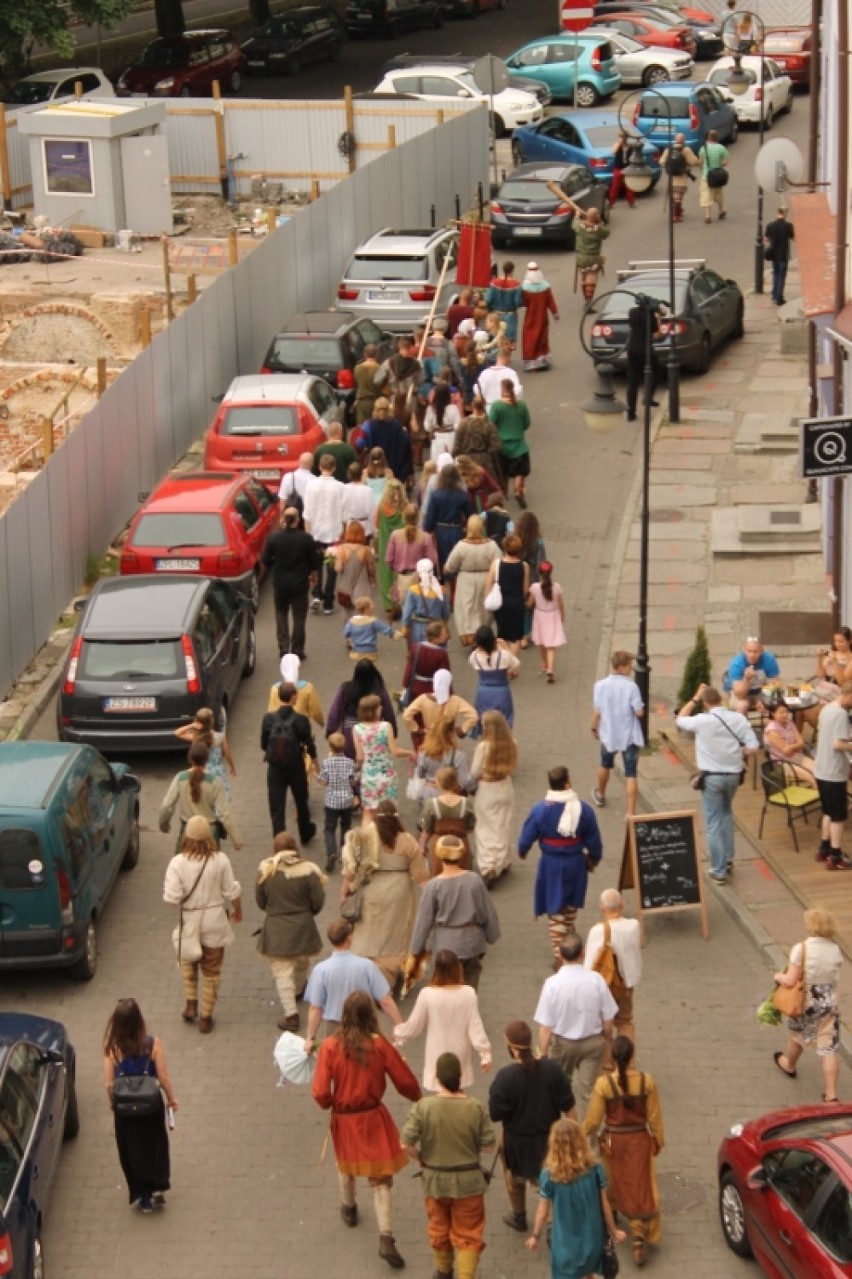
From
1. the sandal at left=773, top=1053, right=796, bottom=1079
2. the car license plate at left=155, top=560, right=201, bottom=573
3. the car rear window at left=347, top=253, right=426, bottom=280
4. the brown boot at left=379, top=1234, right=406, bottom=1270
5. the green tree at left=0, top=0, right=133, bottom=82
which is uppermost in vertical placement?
the green tree at left=0, top=0, right=133, bottom=82

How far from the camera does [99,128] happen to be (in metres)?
36.6

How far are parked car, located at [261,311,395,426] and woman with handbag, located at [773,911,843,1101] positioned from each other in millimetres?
14089

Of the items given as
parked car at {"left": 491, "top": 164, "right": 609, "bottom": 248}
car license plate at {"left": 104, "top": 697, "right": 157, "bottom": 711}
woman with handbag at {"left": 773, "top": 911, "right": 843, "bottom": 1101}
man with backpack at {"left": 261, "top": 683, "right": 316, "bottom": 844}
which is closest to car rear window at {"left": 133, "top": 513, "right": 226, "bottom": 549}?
car license plate at {"left": 104, "top": 697, "right": 157, "bottom": 711}

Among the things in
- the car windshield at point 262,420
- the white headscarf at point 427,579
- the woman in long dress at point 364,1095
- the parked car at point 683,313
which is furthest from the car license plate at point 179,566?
the woman in long dress at point 364,1095

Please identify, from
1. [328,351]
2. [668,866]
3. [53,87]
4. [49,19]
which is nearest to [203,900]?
[668,866]

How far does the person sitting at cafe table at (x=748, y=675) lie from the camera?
1788 centimetres

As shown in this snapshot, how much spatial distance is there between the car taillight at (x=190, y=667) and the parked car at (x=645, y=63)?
107 ft

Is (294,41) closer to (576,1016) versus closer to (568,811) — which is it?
(568,811)

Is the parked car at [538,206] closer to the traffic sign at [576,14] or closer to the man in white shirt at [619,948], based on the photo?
the traffic sign at [576,14]

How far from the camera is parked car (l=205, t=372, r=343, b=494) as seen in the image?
79.7ft

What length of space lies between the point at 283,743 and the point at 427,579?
305 cm

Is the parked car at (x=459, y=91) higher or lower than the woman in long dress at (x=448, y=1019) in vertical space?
higher

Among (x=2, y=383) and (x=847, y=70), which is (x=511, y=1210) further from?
(x=2, y=383)

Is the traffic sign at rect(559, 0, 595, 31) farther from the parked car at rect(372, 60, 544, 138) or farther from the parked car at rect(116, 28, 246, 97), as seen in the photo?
the parked car at rect(116, 28, 246, 97)
